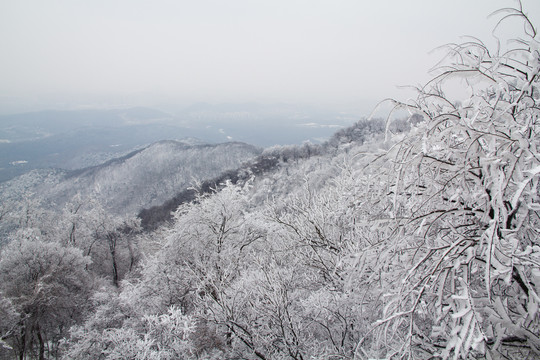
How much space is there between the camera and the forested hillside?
219cm

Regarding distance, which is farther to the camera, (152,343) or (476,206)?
(152,343)

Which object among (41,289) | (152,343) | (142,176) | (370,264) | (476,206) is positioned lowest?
(142,176)

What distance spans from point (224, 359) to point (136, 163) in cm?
13110

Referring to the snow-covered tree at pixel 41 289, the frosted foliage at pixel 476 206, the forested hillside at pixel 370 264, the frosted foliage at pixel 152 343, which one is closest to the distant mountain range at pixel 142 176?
the snow-covered tree at pixel 41 289

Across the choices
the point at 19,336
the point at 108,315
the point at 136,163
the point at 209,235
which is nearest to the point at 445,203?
the point at 209,235

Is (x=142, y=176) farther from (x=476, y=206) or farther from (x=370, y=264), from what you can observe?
(x=476, y=206)

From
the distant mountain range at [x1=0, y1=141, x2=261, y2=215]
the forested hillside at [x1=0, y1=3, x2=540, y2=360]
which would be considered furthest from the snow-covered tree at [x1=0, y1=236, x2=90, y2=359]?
the distant mountain range at [x1=0, y1=141, x2=261, y2=215]

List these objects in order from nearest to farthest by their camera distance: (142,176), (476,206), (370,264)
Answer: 1. (476,206)
2. (370,264)
3. (142,176)

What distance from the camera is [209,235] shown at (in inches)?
522

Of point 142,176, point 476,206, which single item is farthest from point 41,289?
point 142,176

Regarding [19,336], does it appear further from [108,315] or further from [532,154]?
[532,154]

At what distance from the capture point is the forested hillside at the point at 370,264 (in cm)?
219

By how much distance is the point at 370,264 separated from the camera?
3074 millimetres

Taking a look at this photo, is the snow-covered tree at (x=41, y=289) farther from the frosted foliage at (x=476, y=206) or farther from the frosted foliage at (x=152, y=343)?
the frosted foliage at (x=476, y=206)
